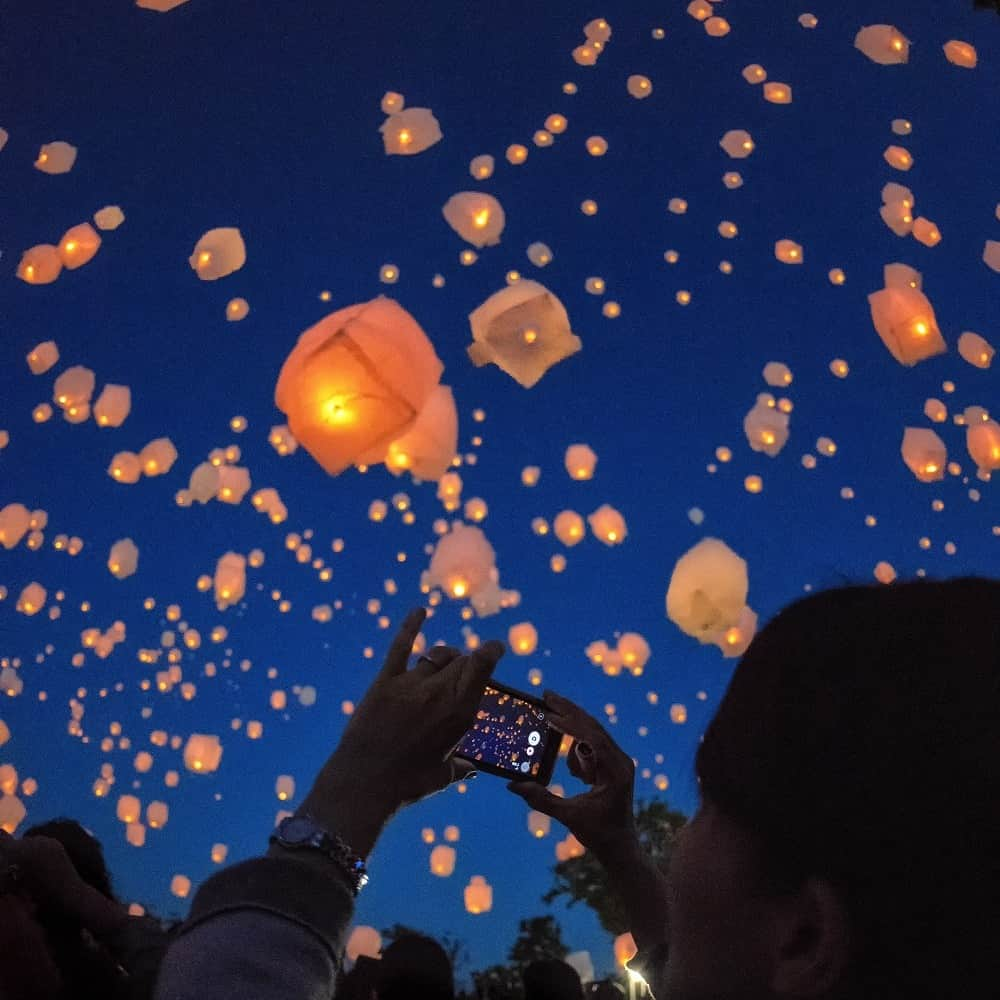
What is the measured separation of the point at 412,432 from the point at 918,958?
4.81 m

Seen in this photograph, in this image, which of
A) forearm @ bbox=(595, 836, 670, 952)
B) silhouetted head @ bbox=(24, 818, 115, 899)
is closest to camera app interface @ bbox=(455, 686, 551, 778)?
forearm @ bbox=(595, 836, 670, 952)

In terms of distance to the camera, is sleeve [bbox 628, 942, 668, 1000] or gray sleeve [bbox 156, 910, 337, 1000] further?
sleeve [bbox 628, 942, 668, 1000]

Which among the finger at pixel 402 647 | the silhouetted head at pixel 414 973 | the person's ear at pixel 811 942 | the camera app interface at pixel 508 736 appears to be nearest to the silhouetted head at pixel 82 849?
the silhouetted head at pixel 414 973

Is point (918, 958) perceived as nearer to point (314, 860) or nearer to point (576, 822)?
point (314, 860)

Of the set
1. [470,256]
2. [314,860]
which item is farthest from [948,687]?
[470,256]

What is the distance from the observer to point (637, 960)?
4.98ft

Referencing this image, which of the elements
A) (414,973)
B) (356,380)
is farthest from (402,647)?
(356,380)

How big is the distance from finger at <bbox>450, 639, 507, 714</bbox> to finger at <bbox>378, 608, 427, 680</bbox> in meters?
0.07

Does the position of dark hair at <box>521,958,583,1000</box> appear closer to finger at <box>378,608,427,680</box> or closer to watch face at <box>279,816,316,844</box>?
finger at <box>378,608,427,680</box>

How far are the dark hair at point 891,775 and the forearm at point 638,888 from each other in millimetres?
982

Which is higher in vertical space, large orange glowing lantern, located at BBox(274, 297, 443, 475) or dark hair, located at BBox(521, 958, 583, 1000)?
large orange glowing lantern, located at BBox(274, 297, 443, 475)

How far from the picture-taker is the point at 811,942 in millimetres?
736

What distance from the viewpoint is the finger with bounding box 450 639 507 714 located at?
1.02 m

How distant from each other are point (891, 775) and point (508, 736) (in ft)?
3.70
